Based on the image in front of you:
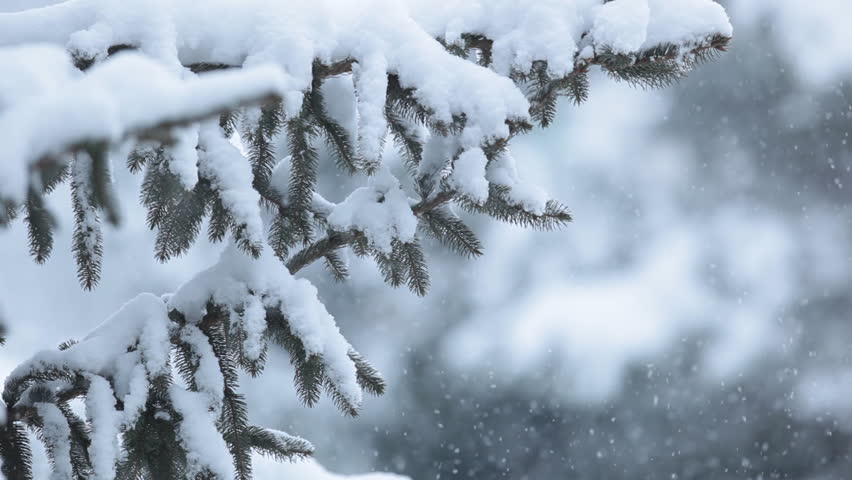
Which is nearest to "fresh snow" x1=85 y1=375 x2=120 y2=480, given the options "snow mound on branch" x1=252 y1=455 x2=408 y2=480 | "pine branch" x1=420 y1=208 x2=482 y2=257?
"pine branch" x1=420 y1=208 x2=482 y2=257

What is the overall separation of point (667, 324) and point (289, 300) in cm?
1734

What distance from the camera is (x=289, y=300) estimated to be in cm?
142

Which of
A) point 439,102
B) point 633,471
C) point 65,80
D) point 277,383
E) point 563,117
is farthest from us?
point 633,471

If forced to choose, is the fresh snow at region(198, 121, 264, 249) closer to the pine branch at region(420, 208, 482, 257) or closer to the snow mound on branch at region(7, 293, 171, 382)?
the snow mound on branch at region(7, 293, 171, 382)

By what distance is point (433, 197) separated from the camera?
4.68ft

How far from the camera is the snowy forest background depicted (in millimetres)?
15320

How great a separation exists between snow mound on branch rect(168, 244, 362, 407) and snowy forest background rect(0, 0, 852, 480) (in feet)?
43.6

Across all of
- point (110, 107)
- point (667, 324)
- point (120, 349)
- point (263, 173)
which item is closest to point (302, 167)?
point (263, 173)

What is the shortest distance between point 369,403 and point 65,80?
1374cm

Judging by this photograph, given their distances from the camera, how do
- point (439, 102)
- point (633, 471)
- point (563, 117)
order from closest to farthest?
1. point (439, 102)
2. point (563, 117)
3. point (633, 471)

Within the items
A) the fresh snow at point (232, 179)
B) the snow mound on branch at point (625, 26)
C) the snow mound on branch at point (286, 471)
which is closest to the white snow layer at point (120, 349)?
the fresh snow at point (232, 179)

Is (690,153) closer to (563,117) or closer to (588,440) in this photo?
(563,117)

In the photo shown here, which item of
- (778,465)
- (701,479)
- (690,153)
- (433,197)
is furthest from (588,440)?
(433,197)

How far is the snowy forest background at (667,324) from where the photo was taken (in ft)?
50.3
